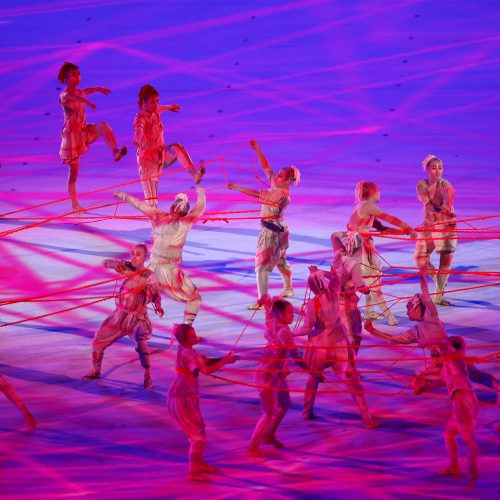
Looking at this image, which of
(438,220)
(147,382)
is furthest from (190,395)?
(438,220)

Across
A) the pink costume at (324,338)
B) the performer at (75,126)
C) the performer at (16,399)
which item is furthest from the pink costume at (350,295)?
the performer at (75,126)

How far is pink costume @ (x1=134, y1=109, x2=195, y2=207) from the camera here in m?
10.4

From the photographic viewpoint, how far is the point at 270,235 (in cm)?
956

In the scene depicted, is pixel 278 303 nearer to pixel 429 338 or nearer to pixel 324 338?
pixel 324 338

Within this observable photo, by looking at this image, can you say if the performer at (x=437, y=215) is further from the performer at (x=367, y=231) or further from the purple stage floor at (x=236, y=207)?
the performer at (x=367, y=231)

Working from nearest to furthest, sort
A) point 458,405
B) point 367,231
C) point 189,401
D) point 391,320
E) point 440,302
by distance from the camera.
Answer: point 458,405
point 189,401
point 367,231
point 391,320
point 440,302

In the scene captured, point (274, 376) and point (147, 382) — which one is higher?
point (274, 376)

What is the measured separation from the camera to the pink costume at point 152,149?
10.4 m

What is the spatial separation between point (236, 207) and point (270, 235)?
9.77ft

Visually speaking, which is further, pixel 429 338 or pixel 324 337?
pixel 324 337

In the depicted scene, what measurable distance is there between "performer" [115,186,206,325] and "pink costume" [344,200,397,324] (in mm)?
1226

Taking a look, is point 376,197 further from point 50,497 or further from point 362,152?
point 362,152

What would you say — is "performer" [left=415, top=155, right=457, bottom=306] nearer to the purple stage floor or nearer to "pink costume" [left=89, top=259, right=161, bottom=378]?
the purple stage floor

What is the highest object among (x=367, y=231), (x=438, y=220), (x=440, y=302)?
(x=438, y=220)
